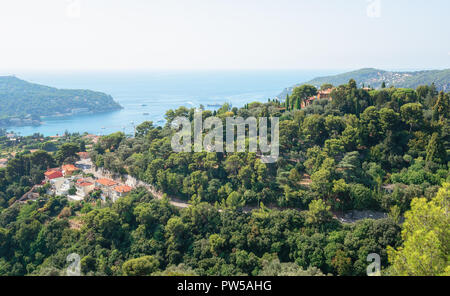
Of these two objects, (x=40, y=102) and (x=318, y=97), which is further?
(x=40, y=102)

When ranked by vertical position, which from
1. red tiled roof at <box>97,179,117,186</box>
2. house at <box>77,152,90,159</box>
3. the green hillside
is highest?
the green hillside

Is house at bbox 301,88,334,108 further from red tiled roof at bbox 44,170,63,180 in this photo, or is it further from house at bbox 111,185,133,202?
red tiled roof at bbox 44,170,63,180

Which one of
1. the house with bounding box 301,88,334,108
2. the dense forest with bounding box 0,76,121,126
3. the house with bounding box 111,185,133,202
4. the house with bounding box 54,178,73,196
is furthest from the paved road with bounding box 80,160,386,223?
the dense forest with bounding box 0,76,121,126

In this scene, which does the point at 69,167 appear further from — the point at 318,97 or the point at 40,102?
the point at 40,102

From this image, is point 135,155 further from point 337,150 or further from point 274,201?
point 337,150

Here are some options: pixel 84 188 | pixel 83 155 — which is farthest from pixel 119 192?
pixel 83 155
